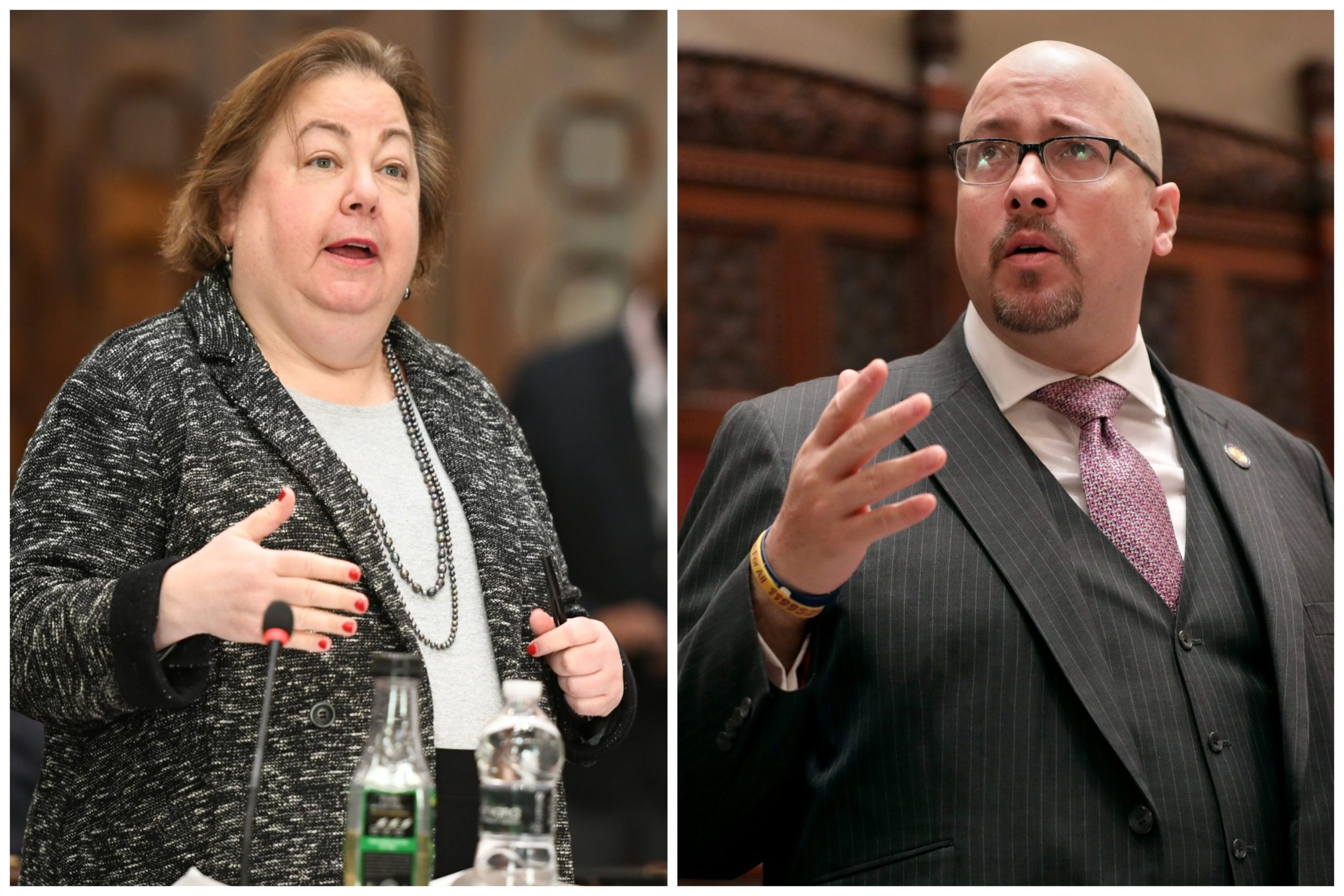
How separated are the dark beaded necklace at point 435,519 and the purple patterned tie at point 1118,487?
2.78 feet

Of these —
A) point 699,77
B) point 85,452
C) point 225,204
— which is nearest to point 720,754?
point 85,452

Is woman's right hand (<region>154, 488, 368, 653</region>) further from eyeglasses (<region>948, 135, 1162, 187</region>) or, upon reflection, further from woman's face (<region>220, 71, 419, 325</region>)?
eyeglasses (<region>948, 135, 1162, 187</region>)

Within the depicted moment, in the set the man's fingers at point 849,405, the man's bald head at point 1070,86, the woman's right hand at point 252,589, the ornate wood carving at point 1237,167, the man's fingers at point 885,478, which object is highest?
the ornate wood carving at point 1237,167

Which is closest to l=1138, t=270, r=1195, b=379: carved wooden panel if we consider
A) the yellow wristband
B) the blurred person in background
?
the blurred person in background

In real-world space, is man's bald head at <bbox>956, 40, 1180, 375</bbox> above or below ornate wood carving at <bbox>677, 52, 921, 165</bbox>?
below

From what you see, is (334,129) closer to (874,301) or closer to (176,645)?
(176,645)

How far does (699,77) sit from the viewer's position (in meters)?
3.11

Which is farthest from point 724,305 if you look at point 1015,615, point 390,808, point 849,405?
point 390,808

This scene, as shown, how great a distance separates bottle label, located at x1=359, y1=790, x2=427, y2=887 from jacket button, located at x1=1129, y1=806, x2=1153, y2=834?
0.86 metres

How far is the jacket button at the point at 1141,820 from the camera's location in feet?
5.05

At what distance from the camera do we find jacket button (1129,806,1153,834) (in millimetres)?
1539

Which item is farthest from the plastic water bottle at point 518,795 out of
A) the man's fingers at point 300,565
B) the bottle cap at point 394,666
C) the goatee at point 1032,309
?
the goatee at point 1032,309

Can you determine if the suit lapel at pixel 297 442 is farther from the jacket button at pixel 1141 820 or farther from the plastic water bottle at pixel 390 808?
the jacket button at pixel 1141 820

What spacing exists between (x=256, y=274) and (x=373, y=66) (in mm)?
335
